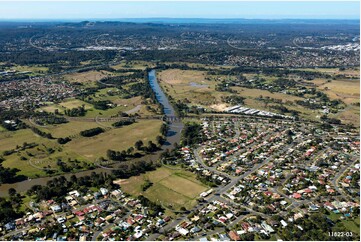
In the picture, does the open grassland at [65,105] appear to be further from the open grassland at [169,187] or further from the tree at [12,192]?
the open grassland at [169,187]

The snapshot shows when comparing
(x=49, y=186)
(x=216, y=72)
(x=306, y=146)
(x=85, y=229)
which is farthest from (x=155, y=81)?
(x=85, y=229)

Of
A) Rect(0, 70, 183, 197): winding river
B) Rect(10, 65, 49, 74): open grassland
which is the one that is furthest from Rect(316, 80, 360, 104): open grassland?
Rect(10, 65, 49, 74): open grassland

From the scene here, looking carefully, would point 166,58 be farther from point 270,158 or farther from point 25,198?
point 25,198

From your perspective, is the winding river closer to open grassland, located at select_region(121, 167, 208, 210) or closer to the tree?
the tree

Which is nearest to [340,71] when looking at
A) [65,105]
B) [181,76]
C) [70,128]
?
[181,76]

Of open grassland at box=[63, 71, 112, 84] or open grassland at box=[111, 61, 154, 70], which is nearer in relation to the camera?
open grassland at box=[63, 71, 112, 84]
